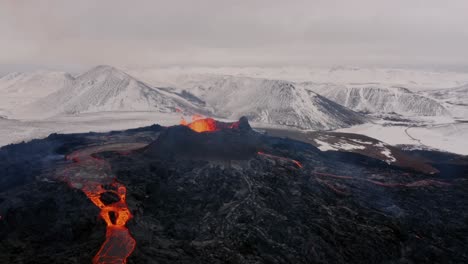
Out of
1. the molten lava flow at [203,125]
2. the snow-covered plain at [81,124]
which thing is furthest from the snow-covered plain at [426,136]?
the molten lava flow at [203,125]

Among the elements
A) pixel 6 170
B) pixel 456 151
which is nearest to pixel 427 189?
pixel 6 170

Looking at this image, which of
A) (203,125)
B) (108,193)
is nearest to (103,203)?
(108,193)

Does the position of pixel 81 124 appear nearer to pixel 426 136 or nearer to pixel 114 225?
pixel 114 225

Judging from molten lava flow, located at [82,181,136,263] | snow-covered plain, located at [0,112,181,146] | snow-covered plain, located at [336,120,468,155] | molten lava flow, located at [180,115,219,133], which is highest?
molten lava flow, located at [180,115,219,133]

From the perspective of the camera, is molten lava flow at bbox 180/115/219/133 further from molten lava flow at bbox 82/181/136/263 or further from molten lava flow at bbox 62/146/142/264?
molten lava flow at bbox 82/181/136/263

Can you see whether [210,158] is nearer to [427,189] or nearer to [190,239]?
[190,239]

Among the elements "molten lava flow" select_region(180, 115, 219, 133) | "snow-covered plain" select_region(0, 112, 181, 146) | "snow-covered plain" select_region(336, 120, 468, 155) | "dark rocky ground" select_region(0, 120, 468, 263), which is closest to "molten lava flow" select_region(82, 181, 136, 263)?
"dark rocky ground" select_region(0, 120, 468, 263)
